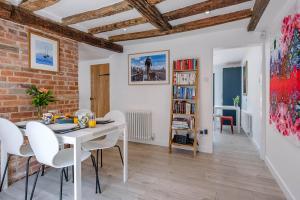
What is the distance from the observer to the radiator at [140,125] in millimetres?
3799

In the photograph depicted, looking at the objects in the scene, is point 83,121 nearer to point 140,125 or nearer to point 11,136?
point 11,136

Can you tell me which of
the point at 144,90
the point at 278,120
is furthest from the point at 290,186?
the point at 144,90

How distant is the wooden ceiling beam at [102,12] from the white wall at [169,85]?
1.54m

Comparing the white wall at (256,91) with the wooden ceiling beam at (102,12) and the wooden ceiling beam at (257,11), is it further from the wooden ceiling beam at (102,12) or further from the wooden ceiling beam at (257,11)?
the wooden ceiling beam at (102,12)

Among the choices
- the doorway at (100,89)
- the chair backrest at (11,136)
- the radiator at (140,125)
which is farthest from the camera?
the doorway at (100,89)

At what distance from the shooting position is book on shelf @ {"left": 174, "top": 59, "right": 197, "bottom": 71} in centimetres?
321

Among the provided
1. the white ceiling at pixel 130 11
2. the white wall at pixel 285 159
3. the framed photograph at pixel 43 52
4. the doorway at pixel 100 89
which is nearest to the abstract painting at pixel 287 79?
the white wall at pixel 285 159

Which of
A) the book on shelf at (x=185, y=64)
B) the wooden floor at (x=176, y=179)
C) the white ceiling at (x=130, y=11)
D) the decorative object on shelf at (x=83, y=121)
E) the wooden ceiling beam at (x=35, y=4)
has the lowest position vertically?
the wooden floor at (x=176, y=179)

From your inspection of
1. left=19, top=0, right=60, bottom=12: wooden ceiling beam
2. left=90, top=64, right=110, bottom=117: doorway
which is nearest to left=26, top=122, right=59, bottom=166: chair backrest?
left=19, top=0, right=60, bottom=12: wooden ceiling beam

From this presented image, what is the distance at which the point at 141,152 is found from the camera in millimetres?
3312

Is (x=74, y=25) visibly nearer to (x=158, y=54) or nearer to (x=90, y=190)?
(x=158, y=54)

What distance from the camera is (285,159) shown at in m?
1.93

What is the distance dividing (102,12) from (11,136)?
1.84m

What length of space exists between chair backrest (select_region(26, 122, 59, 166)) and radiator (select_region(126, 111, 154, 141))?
7.80 ft
